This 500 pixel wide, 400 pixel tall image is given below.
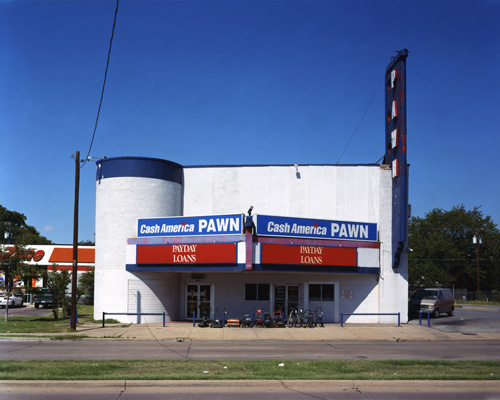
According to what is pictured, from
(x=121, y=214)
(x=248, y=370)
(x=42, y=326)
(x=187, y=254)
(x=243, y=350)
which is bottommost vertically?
(x=42, y=326)

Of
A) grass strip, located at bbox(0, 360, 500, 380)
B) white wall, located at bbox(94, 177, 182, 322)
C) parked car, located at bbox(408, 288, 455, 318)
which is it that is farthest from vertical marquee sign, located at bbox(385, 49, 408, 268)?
grass strip, located at bbox(0, 360, 500, 380)

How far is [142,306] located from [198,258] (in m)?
4.49

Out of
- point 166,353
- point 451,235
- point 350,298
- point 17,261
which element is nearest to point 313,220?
point 350,298

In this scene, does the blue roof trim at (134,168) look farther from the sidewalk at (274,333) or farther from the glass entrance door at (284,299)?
the glass entrance door at (284,299)

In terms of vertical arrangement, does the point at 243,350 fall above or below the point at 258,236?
below

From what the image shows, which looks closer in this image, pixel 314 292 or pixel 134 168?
pixel 134 168

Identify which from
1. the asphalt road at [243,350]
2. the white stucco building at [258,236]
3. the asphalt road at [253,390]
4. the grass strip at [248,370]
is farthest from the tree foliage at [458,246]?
the asphalt road at [253,390]

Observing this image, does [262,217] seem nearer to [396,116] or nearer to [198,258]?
[198,258]

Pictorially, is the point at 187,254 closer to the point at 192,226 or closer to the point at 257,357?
the point at 192,226

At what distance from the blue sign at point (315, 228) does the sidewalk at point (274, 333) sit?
4848 millimetres

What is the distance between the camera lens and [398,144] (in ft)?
93.1

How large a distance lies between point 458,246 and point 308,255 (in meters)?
62.8

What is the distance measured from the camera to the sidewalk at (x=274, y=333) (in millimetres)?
23094

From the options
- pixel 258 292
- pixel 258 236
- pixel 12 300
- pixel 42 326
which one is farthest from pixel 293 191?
pixel 12 300
